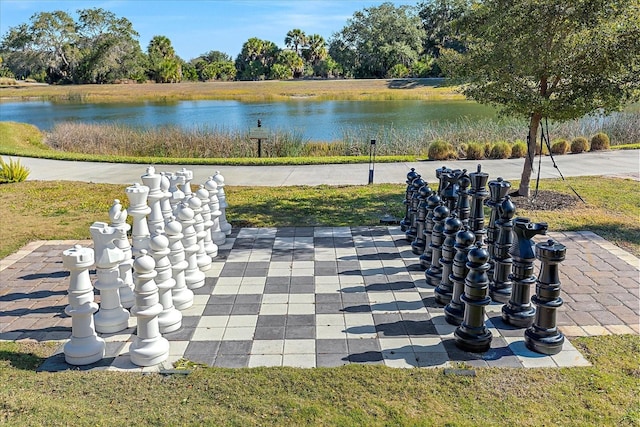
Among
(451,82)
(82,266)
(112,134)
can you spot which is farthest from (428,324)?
(112,134)

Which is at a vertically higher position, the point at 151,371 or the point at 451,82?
the point at 451,82

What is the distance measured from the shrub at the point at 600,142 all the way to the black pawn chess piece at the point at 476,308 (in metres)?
14.0

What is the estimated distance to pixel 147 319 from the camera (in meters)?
3.87

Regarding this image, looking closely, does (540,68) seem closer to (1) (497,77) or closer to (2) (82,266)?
(1) (497,77)

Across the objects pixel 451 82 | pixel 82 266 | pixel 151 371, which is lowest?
pixel 151 371

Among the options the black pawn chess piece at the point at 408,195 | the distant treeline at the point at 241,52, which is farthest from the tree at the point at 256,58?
the black pawn chess piece at the point at 408,195

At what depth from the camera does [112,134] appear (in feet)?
59.8

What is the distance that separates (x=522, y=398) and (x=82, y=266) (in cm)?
330

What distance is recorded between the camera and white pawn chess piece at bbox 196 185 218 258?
592cm

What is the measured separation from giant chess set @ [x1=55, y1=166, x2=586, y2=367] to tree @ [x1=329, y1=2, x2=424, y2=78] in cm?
6236

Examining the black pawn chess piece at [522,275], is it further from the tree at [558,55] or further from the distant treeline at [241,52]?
the distant treeline at [241,52]

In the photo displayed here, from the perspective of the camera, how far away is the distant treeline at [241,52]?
6731 centimetres

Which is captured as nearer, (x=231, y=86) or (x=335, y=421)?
(x=335, y=421)

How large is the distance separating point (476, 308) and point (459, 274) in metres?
0.43
